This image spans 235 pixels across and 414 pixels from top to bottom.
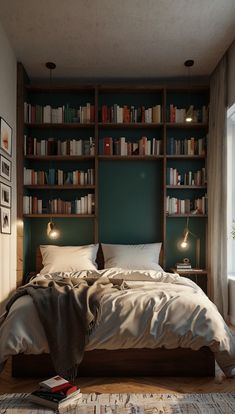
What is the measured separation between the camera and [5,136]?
411cm

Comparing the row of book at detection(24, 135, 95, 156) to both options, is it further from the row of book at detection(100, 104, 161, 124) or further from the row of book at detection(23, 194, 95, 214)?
the row of book at detection(23, 194, 95, 214)

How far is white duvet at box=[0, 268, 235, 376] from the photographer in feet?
8.97

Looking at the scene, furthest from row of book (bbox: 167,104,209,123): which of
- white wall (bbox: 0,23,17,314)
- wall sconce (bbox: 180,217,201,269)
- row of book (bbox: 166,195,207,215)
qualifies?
white wall (bbox: 0,23,17,314)

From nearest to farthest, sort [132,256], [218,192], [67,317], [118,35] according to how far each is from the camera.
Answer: [67,317]
[118,35]
[218,192]
[132,256]

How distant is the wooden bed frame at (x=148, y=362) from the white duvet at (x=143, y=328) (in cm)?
8

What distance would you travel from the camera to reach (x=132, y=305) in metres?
2.86

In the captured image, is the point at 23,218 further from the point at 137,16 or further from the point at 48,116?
the point at 137,16

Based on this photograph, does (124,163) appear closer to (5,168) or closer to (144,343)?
(5,168)

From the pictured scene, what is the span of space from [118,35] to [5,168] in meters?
1.82

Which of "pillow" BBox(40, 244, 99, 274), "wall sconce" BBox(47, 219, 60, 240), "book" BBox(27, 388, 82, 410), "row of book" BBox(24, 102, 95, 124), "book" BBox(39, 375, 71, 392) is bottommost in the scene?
"book" BBox(27, 388, 82, 410)

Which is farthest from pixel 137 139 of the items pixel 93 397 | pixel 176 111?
pixel 93 397

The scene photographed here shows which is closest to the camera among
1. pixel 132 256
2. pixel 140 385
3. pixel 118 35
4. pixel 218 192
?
pixel 140 385

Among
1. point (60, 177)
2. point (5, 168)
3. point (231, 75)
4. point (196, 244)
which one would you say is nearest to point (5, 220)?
point (5, 168)

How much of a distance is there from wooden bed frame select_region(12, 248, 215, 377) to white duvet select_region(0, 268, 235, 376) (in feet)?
0.27
